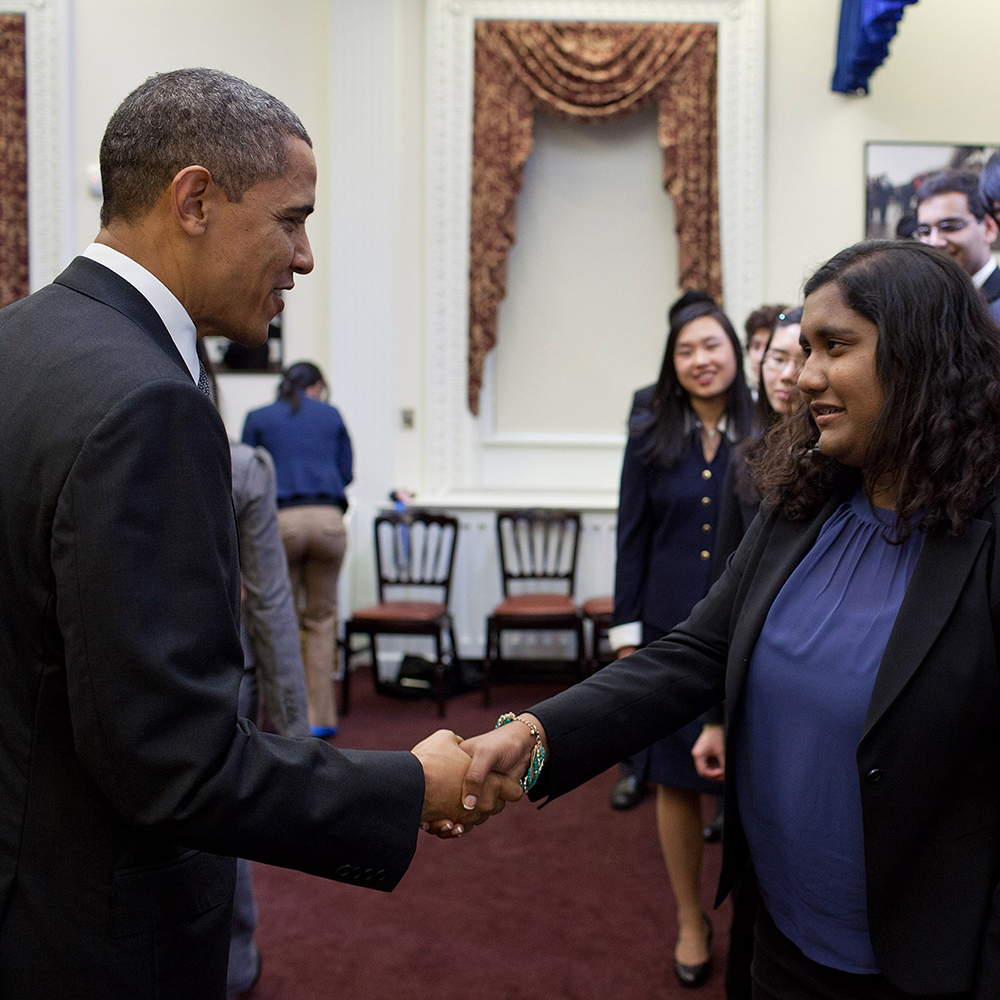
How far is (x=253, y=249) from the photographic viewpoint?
126cm

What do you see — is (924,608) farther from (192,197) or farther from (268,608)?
(268,608)

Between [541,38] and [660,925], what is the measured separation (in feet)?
16.4

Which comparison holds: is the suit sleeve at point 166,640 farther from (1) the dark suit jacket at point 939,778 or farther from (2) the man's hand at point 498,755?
(1) the dark suit jacket at point 939,778

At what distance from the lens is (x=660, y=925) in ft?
9.78

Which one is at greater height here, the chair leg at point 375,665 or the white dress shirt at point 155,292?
the white dress shirt at point 155,292

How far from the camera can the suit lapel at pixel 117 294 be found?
44.4 inches

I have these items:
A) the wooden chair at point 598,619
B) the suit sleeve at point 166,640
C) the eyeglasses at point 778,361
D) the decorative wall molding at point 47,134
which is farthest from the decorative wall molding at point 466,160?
the suit sleeve at point 166,640

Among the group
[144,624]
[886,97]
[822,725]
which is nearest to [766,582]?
[822,725]

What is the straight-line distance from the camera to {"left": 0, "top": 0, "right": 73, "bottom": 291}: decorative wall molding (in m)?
6.18

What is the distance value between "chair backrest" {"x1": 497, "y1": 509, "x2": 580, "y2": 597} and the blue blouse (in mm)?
4228

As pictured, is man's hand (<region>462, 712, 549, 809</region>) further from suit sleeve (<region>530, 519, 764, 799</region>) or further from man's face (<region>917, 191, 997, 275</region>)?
man's face (<region>917, 191, 997, 275</region>)

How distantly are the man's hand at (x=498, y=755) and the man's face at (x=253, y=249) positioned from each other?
716 millimetres

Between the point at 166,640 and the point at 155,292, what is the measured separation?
A: 43 centimetres

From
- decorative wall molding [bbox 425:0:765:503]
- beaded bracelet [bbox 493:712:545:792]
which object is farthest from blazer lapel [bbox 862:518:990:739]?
decorative wall molding [bbox 425:0:765:503]
